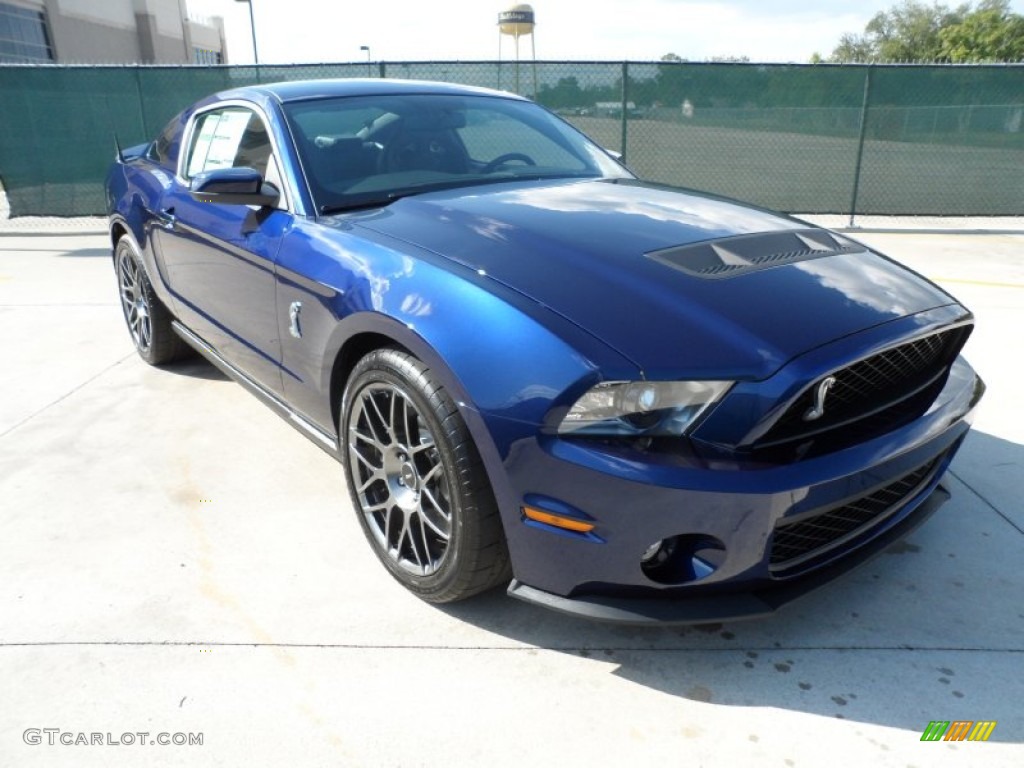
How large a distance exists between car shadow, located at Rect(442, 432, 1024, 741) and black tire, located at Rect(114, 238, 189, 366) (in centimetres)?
297

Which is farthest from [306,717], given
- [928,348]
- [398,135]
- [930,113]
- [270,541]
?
[930,113]

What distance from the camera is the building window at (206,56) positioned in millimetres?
60906

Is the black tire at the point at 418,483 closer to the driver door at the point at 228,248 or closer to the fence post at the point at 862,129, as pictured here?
the driver door at the point at 228,248

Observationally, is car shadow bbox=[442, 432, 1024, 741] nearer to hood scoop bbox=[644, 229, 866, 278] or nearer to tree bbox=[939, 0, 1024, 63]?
hood scoop bbox=[644, 229, 866, 278]

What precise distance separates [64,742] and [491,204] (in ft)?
6.65

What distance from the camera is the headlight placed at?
1.87 meters

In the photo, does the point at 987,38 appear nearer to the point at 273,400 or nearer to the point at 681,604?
the point at 273,400

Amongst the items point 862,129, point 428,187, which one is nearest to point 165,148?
point 428,187

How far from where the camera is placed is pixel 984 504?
2967 millimetres

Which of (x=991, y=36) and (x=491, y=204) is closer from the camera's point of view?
(x=491, y=204)

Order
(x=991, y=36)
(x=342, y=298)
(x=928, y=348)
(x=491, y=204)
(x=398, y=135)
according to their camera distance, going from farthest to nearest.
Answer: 1. (x=991, y=36)
2. (x=398, y=135)
3. (x=491, y=204)
4. (x=342, y=298)
5. (x=928, y=348)

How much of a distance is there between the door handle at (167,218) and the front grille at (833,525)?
317 centimetres

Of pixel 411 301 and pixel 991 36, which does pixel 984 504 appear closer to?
pixel 411 301

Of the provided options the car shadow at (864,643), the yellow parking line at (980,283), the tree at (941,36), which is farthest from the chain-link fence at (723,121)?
the tree at (941,36)
